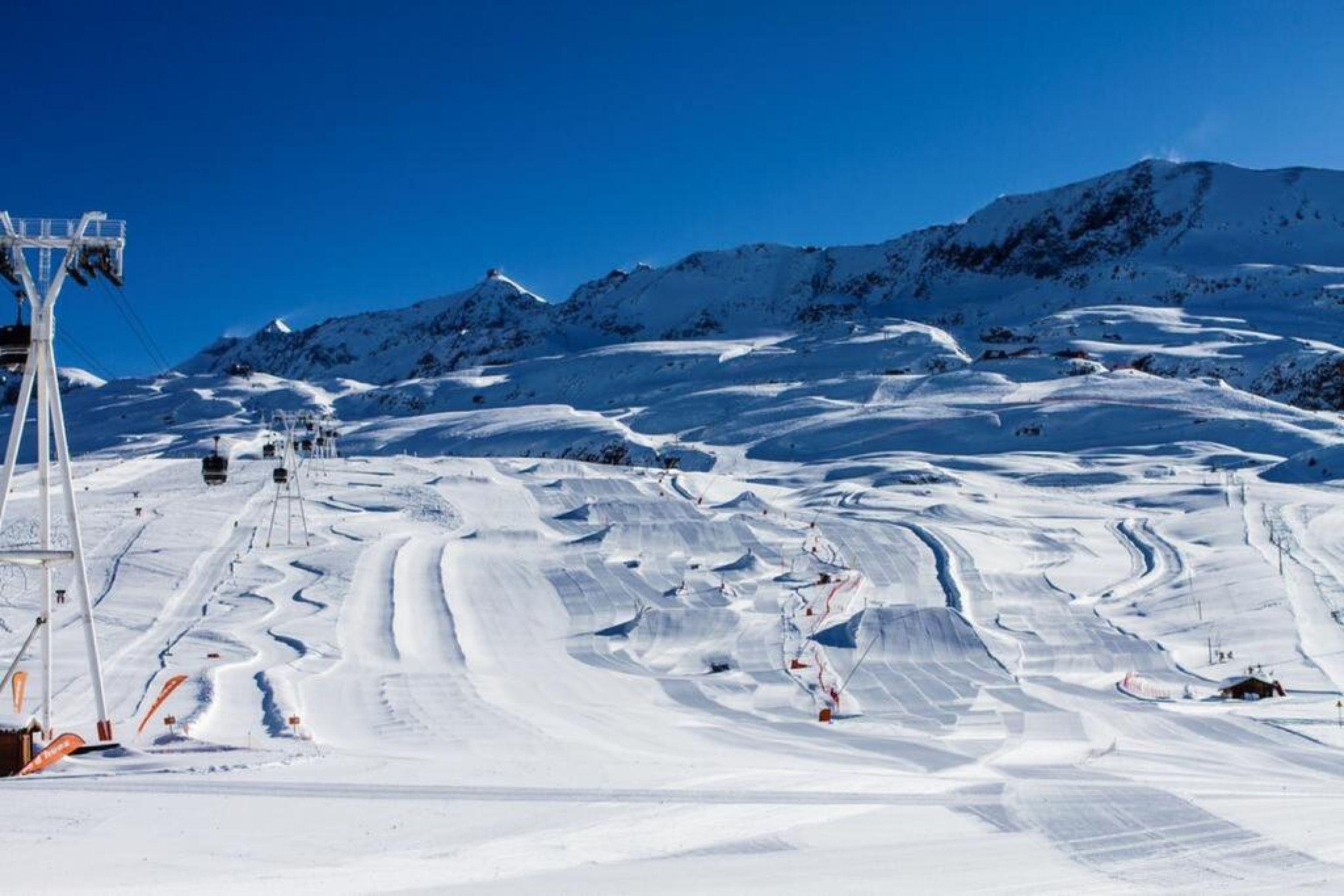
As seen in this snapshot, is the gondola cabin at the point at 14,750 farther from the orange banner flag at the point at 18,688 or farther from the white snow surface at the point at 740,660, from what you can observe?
the orange banner flag at the point at 18,688

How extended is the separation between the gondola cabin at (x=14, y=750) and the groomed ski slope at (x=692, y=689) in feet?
1.75

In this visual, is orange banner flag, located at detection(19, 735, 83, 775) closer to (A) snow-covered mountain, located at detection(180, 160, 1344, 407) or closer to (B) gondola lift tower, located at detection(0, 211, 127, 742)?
(B) gondola lift tower, located at detection(0, 211, 127, 742)

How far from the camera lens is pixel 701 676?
92.6 feet

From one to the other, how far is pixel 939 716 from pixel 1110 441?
64.4 metres

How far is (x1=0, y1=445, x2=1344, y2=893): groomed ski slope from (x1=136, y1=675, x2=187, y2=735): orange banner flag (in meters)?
0.25

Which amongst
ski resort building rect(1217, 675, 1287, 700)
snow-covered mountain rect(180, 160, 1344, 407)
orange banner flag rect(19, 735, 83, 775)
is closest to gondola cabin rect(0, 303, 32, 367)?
orange banner flag rect(19, 735, 83, 775)

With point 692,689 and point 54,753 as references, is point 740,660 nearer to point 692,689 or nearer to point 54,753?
point 692,689

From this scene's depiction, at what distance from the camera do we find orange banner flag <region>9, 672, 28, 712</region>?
19.5m

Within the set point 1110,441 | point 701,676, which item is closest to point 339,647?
point 701,676

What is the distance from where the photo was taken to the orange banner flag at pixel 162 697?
19.5 metres

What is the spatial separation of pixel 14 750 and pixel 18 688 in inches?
210

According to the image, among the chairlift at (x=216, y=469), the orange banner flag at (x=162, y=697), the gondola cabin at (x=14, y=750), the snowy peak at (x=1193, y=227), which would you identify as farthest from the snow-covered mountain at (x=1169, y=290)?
the gondola cabin at (x=14, y=750)

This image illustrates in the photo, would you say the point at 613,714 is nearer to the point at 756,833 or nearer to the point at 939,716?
the point at 939,716

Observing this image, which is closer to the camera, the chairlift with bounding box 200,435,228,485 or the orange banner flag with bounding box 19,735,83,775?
the orange banner flag with bounding box 19,735,83,775
